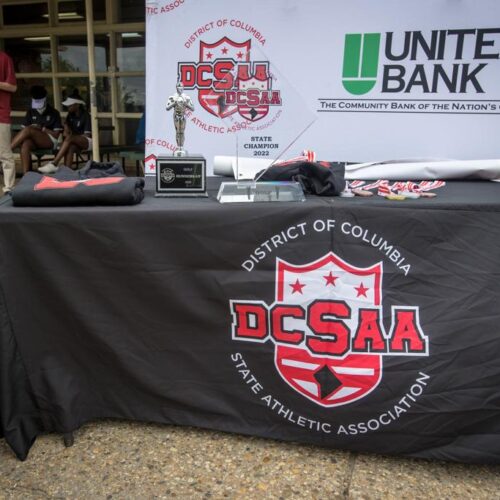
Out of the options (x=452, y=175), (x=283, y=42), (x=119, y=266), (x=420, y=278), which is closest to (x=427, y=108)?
(x=452, y=175)

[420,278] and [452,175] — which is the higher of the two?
[452,175]

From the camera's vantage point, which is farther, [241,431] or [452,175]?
[452,175]

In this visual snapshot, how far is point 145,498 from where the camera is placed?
1.56m

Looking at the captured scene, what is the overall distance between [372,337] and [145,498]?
3.02 ft

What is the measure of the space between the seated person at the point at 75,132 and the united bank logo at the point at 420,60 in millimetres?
4231

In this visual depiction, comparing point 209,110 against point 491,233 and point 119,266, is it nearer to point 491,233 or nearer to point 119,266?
point 119,266

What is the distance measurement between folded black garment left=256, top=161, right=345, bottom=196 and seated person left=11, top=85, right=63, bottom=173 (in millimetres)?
4970

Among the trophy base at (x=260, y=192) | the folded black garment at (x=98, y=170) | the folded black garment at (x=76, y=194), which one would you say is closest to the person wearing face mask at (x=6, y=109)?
the folded black garment at (x=98, y=170)

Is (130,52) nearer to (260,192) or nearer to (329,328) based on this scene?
(260,192)

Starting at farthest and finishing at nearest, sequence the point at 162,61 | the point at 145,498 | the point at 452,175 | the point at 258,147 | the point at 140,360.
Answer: the point at 162,61
the point at 452,175
the point at 258,147
the point at 140,360
the point at 145,498

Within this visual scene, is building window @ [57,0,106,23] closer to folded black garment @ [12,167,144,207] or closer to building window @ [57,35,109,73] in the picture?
Result: building window @ [57,35,109,73]

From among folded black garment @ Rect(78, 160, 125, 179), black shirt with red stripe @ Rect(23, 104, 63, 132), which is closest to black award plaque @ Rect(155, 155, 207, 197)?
folded black garment @ Rect(78, 160, 125, 179)

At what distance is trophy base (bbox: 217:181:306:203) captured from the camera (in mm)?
1735

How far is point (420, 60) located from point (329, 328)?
1.93 metres
